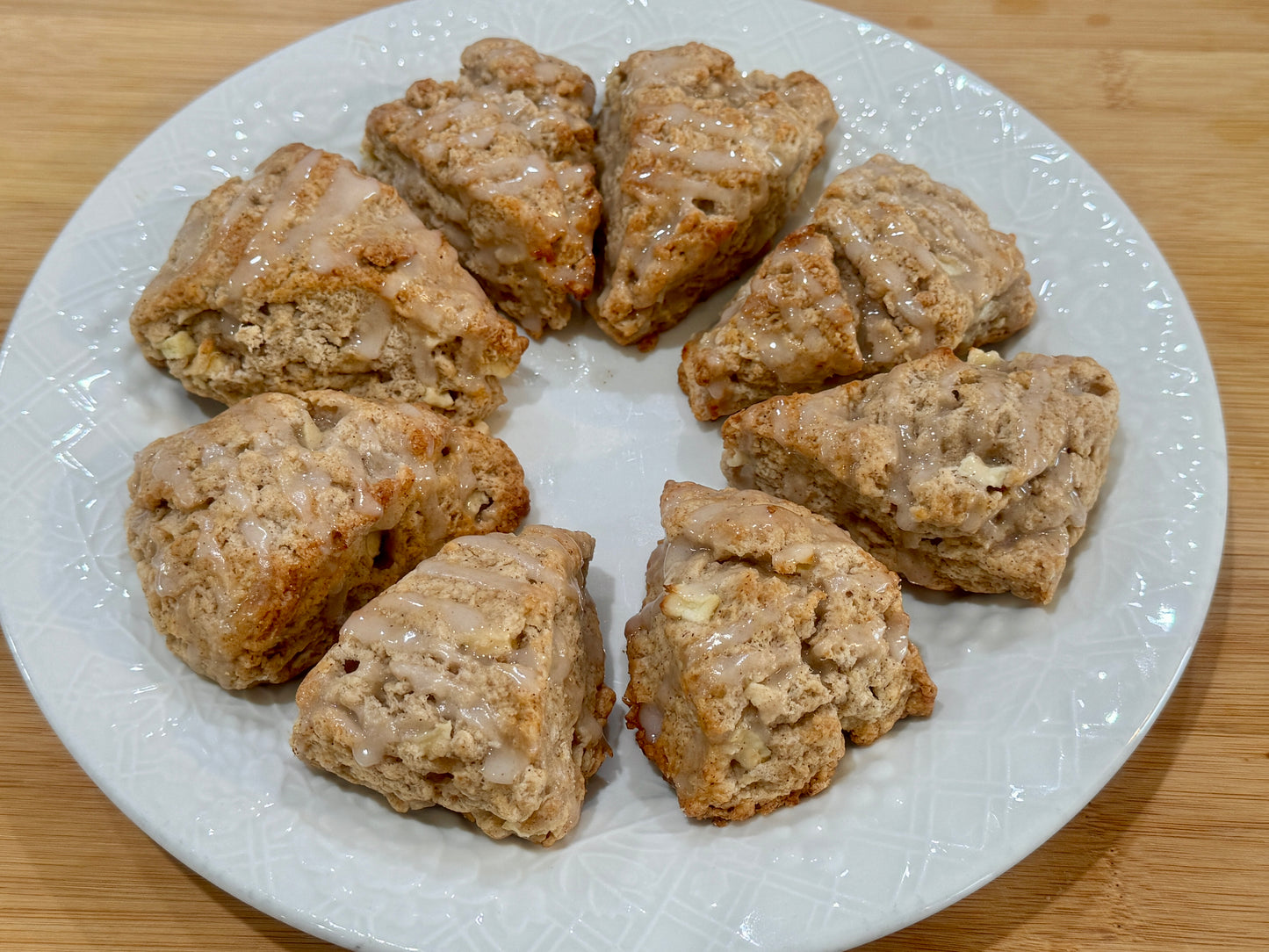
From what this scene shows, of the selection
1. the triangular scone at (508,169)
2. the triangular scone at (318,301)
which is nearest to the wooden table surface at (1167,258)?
the triangular scone at (318,301)

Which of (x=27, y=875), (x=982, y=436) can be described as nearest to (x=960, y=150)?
(x=982, y=436)

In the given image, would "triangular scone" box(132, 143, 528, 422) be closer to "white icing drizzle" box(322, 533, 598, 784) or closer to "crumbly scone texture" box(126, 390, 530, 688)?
"crumbly scone texture" box(126, 390, 530, 688)

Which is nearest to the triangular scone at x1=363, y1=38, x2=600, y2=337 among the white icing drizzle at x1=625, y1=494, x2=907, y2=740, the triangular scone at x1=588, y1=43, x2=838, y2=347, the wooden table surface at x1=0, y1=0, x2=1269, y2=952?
the triangular scone at x1=588, y1=43, x2=838, y2=347

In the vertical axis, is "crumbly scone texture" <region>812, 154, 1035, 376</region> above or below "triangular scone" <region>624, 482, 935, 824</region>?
above

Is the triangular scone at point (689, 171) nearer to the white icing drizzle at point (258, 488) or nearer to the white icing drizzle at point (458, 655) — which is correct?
the white icing drizzle at point (258, 488)

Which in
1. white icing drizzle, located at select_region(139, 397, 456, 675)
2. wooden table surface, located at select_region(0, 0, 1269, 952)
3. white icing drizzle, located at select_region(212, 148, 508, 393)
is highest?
white icing drizzle, located at select_region(212, 148, 508, 393)
